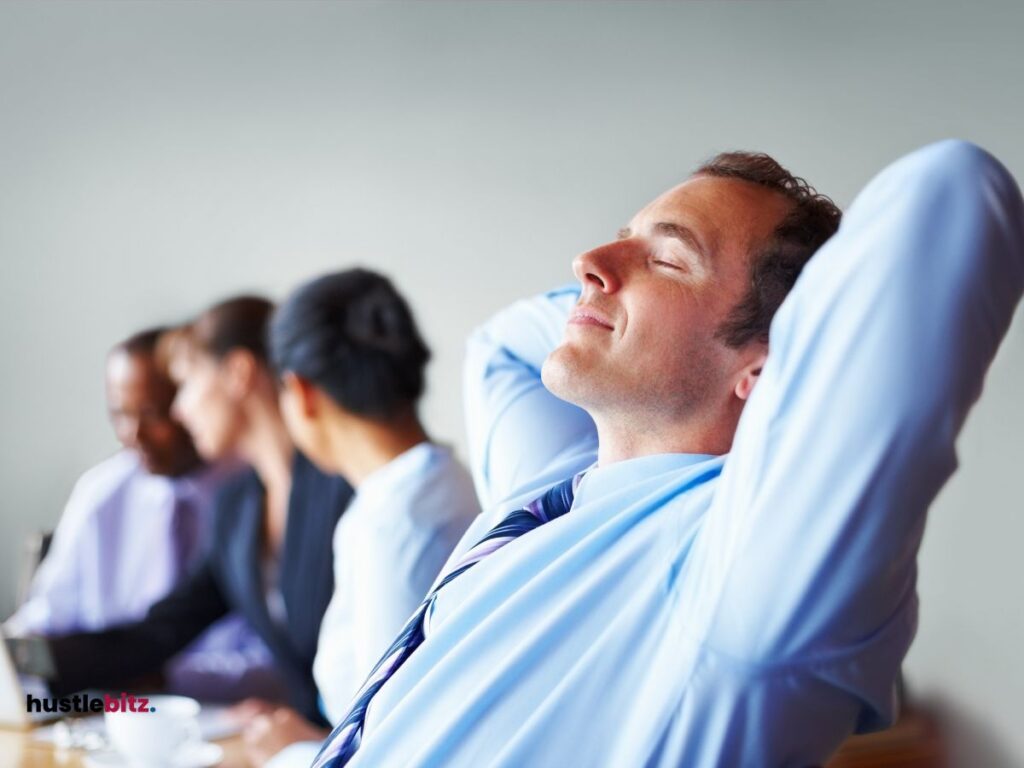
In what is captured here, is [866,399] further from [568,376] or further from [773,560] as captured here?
[568,376]

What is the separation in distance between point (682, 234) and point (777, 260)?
0.32ft

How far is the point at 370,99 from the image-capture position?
10.9 feet

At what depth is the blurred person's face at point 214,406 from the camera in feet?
10.0

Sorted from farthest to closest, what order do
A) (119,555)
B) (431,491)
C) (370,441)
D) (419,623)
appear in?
(119,555) → (370,441) → (431,491) → (419,623)

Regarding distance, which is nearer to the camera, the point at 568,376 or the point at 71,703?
the point at 568,376

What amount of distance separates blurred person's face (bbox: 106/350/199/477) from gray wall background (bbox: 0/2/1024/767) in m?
0.23

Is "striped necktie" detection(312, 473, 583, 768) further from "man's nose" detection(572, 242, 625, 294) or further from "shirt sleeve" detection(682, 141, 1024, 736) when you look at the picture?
"shirt sleeve" detection(682, 141, 1024, 736)

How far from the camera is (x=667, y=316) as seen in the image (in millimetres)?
1179

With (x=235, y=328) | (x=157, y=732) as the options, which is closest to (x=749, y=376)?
(x=157, y=732)

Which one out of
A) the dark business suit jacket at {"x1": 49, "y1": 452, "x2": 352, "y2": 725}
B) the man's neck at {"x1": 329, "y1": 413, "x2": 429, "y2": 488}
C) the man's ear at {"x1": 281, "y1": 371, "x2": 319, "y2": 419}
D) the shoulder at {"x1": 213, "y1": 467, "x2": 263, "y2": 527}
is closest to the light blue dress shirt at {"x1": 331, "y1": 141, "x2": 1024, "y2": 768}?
the man's neck at {"x1": 329, "y1": 413, "x2": 429, "y2": 488}

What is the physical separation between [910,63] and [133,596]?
8.26ft

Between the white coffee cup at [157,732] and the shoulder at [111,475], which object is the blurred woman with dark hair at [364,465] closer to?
the white coffee cup at [157,732]

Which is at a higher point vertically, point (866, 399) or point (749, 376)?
point (866, 399)

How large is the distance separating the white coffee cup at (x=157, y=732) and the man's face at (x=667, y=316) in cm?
85
